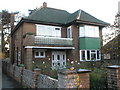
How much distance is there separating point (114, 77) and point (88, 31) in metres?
13.0

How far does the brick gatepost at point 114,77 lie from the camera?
5.84 meters

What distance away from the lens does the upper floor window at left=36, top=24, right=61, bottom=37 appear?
17.7 meters

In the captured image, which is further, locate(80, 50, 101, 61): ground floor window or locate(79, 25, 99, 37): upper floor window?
locate(79, 25, 99, 37): upper floor window

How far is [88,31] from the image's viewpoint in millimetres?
18484

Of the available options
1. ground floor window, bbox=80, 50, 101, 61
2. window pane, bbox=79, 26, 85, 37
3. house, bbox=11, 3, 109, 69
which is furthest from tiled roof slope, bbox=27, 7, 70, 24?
ground floor window, bbox=80, 50, 101, 61

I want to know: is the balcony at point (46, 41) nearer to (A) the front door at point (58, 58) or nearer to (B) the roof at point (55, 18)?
(A) the front door at point (58, 58)

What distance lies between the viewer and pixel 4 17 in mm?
34188

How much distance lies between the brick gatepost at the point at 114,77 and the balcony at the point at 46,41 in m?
10.5

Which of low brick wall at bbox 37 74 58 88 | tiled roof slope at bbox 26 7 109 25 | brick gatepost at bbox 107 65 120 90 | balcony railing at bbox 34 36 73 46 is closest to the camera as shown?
brick gatepost at bbox 107 65 120 90

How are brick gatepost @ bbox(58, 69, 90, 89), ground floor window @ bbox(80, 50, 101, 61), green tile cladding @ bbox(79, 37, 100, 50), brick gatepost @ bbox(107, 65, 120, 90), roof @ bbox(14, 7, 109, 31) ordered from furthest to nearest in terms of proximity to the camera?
ground floor window @ bbox(80, 50, 101, 61) → green tile cladding @ bbox(79, 37, 100, 50) → roof @ bbox(14, 7, 109, 31) → brick gatepost @ bbox(107, 65, 120, 90) → brick gatepost @ bbox(58, 69, 90, 89)

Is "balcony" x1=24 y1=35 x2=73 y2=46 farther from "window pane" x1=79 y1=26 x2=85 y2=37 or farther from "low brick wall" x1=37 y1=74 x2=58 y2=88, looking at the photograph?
"low brick wall" x1=37 y1=74 x2=58 y2=88

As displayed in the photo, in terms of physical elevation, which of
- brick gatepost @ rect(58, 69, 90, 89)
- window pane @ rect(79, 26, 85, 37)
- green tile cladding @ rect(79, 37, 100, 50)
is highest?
window pane @ rect(79, 26, 85, 37)

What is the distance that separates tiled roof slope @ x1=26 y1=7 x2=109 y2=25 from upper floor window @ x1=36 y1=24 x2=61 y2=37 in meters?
0.80

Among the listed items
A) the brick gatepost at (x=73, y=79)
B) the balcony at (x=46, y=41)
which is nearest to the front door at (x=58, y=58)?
the balcony at (x=46, y=41)
